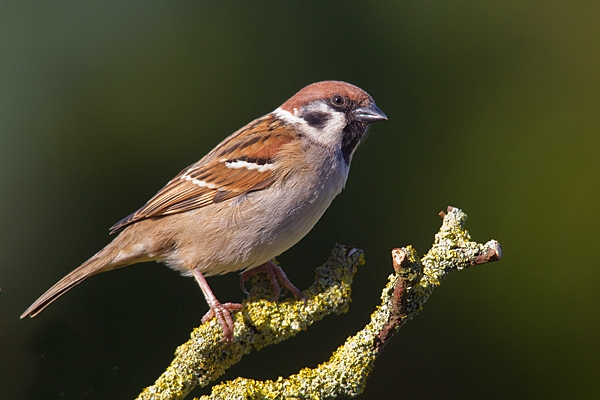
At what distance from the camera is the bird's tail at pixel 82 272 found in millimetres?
2177

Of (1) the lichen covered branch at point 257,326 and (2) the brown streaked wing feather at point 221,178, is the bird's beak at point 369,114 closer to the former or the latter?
(2) the brown streaked wing feather at point 221,178

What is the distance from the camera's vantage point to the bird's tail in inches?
85.7

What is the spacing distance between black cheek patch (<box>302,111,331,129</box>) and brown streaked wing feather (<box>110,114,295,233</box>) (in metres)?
0.07

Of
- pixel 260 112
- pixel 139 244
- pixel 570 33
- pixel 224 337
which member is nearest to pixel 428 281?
pixel 224 337

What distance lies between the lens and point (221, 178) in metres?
2.36

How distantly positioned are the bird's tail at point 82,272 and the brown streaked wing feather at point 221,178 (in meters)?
0.09

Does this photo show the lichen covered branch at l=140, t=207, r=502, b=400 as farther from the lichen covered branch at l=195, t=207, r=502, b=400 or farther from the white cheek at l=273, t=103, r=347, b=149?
the white cheek at l=273, t=103, r=347, b=149

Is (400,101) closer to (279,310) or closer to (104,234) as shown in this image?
(104,234)

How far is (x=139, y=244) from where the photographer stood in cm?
230

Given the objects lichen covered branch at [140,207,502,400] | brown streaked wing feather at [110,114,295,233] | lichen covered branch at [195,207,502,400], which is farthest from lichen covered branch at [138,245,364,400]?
brown streaked wing feather at [110,114,295,233]

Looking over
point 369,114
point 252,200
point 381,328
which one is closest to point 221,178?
point 252,200

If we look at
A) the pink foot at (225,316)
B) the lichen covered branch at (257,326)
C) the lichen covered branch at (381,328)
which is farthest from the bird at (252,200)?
the lichen covered branch at (381,328)

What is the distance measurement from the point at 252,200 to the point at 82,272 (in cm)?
58

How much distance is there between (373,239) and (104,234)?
1.12 metres
